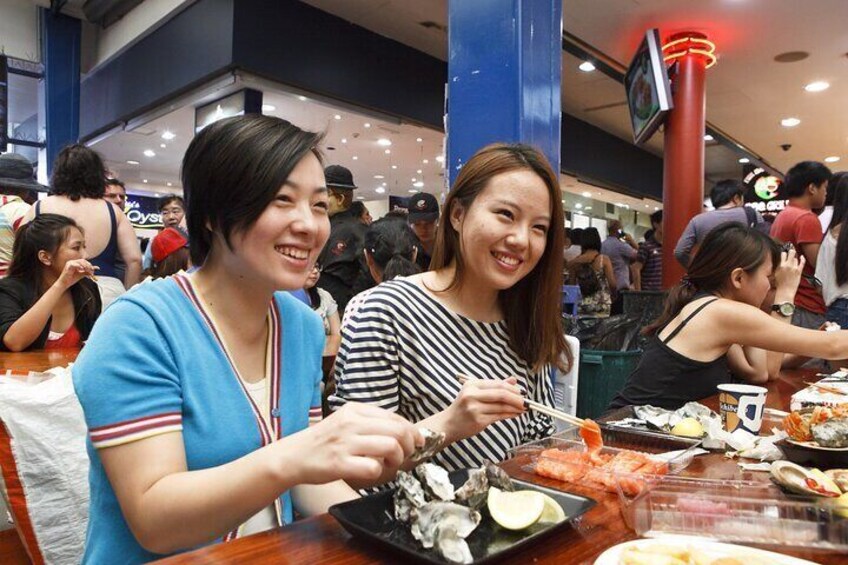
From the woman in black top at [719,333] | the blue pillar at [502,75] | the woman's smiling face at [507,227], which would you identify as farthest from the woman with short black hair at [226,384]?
the blue pillar at [502,75]

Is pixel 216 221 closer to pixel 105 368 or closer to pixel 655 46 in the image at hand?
pixel 105 368

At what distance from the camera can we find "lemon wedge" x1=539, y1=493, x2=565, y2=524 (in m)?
0.92

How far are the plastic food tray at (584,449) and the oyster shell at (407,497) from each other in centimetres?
38

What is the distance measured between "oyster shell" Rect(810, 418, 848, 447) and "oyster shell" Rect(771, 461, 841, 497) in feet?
0.63

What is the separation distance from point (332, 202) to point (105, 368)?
299cm

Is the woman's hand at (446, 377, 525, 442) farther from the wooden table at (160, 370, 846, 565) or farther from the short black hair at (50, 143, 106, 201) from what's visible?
the short black hair at (50, 143, 106, 201)

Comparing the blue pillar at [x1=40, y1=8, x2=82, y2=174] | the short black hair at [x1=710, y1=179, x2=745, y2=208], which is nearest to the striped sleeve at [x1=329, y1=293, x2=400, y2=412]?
the short black hair at [x1=710, y1=179, x2=745, y2=208]

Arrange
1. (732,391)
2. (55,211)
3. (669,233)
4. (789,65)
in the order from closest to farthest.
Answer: (732,391)
(55,211)
(669,233)
(789,65)

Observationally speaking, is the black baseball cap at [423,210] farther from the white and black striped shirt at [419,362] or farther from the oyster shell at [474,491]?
the oyster shell at [474,491]

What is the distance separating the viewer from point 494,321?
1.66 m

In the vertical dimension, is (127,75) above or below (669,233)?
above

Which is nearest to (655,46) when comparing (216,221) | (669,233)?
(669,233)

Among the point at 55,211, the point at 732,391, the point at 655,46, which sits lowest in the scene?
the point at 732,391

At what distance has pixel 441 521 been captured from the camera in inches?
33.1
